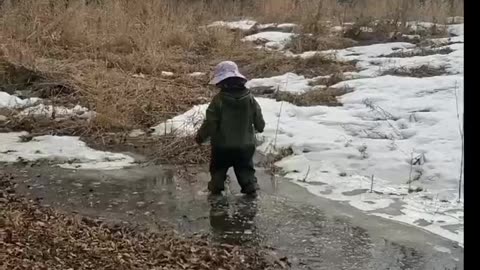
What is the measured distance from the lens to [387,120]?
7891 mm

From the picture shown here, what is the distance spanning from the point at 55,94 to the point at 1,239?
522 cm

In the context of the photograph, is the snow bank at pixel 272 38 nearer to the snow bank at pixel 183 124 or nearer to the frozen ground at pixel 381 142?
the frozen ground at pixel 381 142

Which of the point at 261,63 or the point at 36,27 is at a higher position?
the point at 36,27

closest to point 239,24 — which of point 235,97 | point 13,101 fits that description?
point 13,101

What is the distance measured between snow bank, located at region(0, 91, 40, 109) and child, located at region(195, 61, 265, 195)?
3815 mm

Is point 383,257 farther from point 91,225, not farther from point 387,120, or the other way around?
point 387,120

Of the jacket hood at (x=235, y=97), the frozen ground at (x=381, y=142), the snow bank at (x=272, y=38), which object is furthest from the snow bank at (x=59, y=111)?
the snow bank at (x=272, y=38)

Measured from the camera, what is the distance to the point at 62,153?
273 inches

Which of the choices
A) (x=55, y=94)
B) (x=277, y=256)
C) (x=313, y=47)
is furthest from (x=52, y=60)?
(x=277, y=256)

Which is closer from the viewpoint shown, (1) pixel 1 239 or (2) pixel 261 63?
(1) pixel 1 239

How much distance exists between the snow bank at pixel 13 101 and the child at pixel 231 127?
3.82 m

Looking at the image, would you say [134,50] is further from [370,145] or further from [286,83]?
[370,145]

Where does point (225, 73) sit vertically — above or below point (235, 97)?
above

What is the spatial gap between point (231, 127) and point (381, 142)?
2.00 meters
